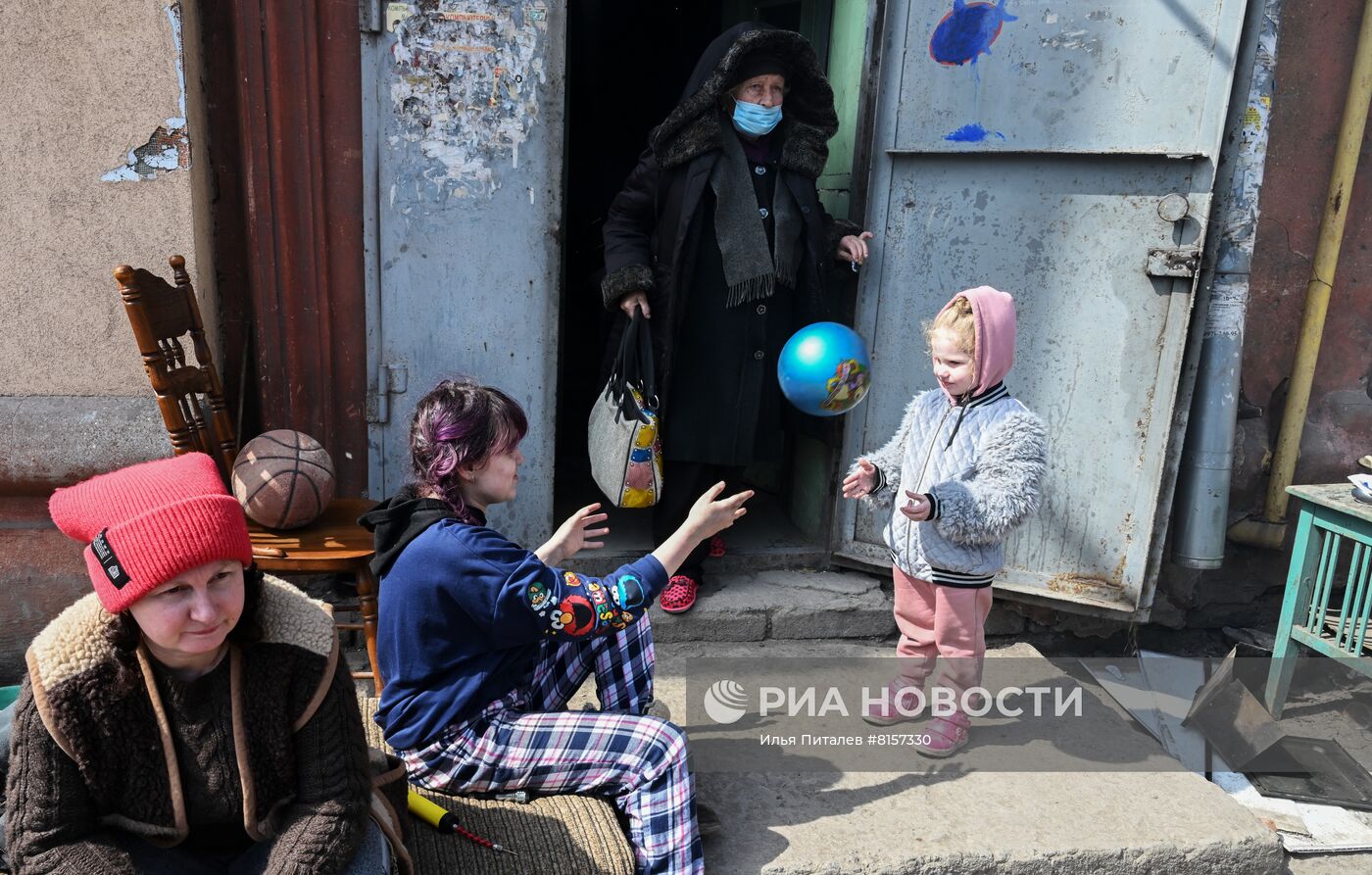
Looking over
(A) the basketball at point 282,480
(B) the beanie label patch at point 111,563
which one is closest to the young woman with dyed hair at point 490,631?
(B) the beanie label patch at point 111,563

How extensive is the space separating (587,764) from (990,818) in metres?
1.25

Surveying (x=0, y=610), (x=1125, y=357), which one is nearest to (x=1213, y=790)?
(x=1125, y=357)

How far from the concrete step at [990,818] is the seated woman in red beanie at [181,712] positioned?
44.6 inches

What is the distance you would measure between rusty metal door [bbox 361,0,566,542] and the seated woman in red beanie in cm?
173

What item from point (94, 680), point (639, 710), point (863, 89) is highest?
point (863, 89)

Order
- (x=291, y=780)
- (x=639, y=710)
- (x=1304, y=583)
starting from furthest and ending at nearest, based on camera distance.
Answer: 1. (x=1304, y=583)
2. (x=639, y=710)
3. (x=291, y=780)

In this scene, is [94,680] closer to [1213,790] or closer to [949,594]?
[949,594]

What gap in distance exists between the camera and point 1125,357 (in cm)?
382

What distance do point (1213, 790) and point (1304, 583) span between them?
1.05 meters

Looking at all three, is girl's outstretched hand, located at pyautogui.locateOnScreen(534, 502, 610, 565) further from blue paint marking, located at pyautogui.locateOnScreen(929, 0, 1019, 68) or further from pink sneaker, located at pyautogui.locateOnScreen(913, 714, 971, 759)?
blue paint marking, located at pyautogui.locateOnScreen(929, 0, 1019, 68)

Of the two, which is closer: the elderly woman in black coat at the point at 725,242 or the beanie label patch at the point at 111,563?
the beanie label patch at the point at 111,563

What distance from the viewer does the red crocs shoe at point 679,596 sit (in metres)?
3.86

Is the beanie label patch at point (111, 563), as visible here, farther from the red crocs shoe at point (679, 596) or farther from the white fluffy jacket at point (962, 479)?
the red crocs shoe at point (679, 596)

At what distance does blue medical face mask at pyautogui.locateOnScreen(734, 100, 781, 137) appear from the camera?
371 centimetres
